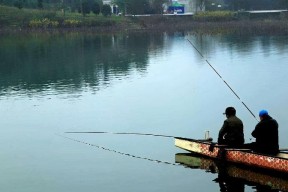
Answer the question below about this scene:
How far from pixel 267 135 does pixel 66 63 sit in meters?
41.1

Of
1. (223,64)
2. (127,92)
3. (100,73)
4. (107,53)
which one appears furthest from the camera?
(107,53)

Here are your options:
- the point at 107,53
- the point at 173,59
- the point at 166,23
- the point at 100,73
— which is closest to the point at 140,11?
the point at 166,23

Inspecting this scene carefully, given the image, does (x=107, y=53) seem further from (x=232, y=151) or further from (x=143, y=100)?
(x=232, y=151)

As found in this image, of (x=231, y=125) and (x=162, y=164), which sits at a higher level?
(x=231, y=125)

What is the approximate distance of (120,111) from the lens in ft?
102

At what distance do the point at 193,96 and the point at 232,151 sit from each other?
1603 cm

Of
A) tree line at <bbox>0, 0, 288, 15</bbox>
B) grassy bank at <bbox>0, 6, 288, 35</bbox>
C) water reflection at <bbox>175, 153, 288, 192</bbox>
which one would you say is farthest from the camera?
tree line at <bbox>0, 0, 288, 15</bbox>

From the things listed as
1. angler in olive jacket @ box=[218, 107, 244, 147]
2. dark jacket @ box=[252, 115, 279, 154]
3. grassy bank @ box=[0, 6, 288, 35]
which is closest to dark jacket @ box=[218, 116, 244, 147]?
angler in olive jacket @ box=[218, 107, 244, 147]

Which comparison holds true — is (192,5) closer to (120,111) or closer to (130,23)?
(130,23)

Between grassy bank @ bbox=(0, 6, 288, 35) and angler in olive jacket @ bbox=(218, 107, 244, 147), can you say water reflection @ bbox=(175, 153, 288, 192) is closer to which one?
angler in olive jacket @ bbox=(218, 107, 244, 147)

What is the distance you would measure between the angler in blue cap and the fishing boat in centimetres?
27

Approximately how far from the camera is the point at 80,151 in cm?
2320

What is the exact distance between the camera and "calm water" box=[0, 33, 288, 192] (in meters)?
19.7

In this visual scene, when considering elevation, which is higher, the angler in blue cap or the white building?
the white building
